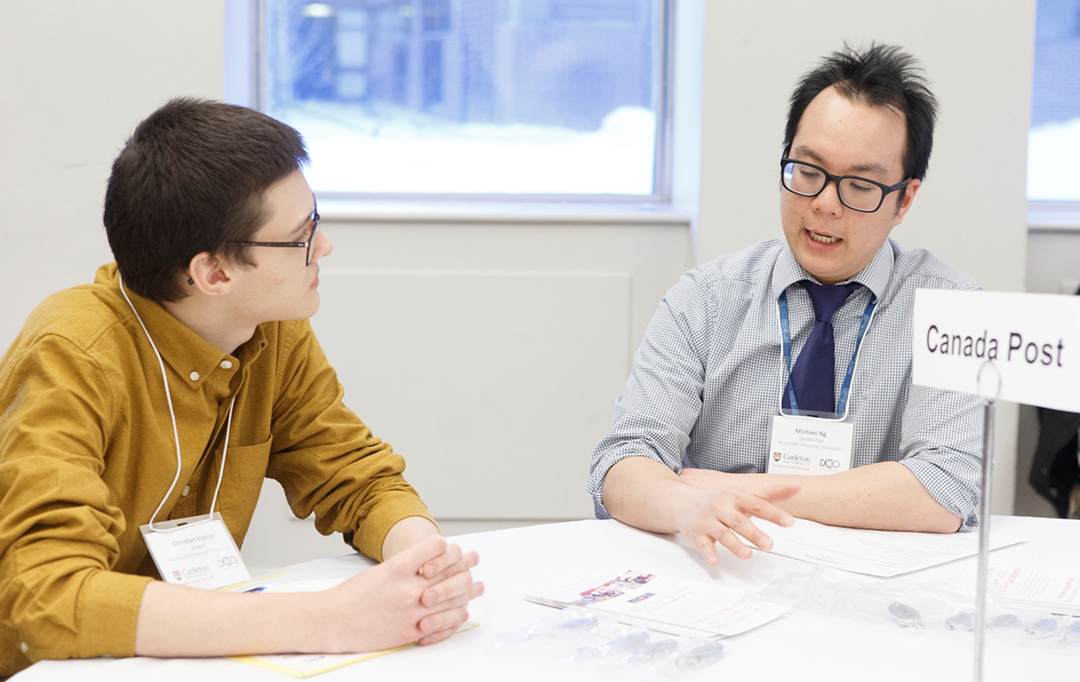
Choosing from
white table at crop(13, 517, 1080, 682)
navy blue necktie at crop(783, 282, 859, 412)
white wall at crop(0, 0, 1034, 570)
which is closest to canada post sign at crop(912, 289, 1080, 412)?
white table at crop(13, 517, 1080, 682)

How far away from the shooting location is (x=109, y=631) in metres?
0.97

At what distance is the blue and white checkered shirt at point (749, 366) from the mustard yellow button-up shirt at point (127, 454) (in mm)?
491

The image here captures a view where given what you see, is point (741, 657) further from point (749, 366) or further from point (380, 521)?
point (749, 366)

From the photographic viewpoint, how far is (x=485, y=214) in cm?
306

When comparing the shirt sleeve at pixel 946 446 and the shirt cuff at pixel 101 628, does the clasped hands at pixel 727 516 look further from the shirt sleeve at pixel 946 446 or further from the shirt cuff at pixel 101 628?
the shirt cuff at pixel 101 628

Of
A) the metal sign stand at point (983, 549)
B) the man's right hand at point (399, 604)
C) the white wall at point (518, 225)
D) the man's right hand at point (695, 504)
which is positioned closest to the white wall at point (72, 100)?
the white wall at point (518, 225)

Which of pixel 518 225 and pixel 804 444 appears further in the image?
pixel 518 225

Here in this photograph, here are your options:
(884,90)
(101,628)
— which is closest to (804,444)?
(884,90)

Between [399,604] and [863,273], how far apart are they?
47.4 inches

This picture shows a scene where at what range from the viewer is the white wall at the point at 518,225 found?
115 inches

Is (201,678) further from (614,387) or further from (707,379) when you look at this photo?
(614,387)

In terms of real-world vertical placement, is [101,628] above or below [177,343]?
below

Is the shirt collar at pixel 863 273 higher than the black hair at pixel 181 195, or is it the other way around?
the black hair at pixel 181 195

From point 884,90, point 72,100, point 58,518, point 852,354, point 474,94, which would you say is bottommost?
point 58,518
